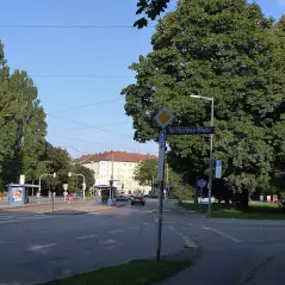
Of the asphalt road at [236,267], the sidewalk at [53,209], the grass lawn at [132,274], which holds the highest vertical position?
the grass lawn at [132,274]

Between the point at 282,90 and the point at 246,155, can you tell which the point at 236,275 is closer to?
the point at 246,155

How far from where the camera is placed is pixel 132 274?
8.70m

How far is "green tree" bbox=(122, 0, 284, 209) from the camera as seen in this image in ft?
122

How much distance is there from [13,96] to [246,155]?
53000 millimetres

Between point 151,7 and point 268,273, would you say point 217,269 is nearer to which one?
point 268,273

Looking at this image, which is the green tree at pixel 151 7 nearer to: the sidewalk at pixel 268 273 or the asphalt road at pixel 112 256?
the asphalt road at pixel 112 256

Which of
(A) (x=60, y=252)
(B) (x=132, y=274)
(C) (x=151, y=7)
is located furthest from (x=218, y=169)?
(C) (x=151, y=7)

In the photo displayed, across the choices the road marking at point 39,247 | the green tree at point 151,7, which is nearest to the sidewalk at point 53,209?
the road marking at point 39,247

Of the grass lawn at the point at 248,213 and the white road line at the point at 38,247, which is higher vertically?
the white road line at the point at 38,247

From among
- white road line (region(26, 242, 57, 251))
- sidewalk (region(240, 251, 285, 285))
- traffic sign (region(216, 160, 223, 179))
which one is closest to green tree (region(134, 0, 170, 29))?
sidewalk (region(240, 251, 285, 285))

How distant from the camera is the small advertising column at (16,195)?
50.6m

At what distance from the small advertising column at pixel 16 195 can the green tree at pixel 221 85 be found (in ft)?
53.5

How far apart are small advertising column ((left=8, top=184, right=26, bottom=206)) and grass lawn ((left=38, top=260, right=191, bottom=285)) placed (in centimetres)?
4247

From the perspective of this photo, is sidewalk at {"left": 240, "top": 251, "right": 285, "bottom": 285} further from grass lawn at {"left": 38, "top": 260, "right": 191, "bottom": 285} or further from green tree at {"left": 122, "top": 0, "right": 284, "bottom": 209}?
green tree at {"left": 122, "top": 0, "right": 284, "bottom": 209}
